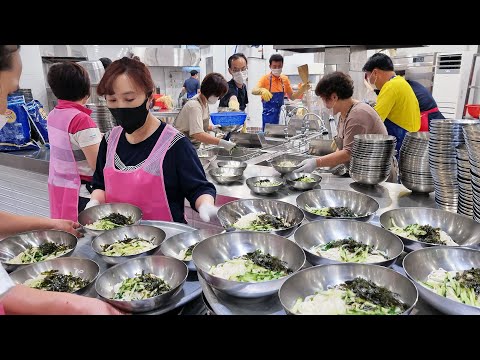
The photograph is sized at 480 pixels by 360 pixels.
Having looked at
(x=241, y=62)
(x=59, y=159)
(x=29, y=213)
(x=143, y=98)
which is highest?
(x=241, y=62)

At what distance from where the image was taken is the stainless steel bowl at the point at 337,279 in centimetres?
122

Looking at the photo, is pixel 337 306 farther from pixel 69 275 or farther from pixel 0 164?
pixel 0 164

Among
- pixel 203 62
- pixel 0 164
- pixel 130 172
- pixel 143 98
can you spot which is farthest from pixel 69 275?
pixel 203 62

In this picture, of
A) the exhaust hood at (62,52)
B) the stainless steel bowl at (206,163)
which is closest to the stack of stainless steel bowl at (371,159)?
the stainless steel bowl at (206,163)

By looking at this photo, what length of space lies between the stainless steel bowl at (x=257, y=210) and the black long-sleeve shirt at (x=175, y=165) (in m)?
0.16

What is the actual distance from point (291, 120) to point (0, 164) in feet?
13.9

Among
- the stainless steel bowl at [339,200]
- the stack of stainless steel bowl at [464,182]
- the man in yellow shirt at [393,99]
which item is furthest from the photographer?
the man in yellow shirt at [393,99]

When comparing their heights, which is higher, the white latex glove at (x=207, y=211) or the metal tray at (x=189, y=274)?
the white latex glove at (x=207, y=211)

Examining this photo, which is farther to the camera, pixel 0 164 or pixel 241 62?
pixel 241 62

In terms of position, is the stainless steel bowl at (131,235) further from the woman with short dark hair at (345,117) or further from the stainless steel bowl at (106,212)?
the woman with short dark hair at (345,117)

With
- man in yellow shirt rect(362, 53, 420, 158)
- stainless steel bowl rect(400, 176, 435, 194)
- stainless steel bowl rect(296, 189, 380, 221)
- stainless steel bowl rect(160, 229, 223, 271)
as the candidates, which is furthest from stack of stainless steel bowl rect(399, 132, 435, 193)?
stainless steel bowl rect(160, 229, 223, 271)

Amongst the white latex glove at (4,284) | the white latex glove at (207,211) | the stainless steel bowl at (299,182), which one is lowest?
the stainless steel bowl at (299,182)

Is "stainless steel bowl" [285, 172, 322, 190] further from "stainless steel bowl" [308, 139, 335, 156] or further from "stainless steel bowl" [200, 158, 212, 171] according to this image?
"stainless steel bowl" [308, 139, 335, 156]

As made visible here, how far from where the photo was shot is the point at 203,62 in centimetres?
1048
